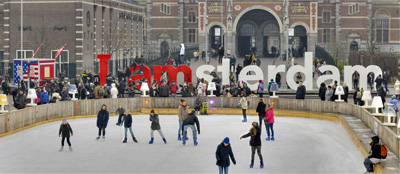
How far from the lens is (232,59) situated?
61125mm

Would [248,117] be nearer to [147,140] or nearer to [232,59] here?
[147,140]

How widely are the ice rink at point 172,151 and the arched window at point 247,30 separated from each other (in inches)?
2374

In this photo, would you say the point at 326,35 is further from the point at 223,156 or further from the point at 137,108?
the point at 223,156

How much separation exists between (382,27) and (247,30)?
20.1 metres

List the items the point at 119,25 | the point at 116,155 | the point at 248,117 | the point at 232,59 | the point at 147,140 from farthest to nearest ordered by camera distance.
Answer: the point at 119,25 → the point at 232,59 → the point at 248,117 → the point at 147,140 → the point at 116,155

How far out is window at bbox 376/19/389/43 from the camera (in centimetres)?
10512

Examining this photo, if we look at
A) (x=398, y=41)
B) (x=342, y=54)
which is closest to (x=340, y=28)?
(x=398, y=41)

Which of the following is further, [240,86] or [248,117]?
[240,86]

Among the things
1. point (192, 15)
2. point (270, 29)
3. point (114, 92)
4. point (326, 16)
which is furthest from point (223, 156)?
point (326, 16)

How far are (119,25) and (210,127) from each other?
43.2 metres

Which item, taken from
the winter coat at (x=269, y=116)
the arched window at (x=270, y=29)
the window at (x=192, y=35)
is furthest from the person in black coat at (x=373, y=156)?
the window at (x=192, y=35)

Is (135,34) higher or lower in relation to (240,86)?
higher

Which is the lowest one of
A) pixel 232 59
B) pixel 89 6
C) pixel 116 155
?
pixel 116 155

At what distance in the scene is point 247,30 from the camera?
316ft
